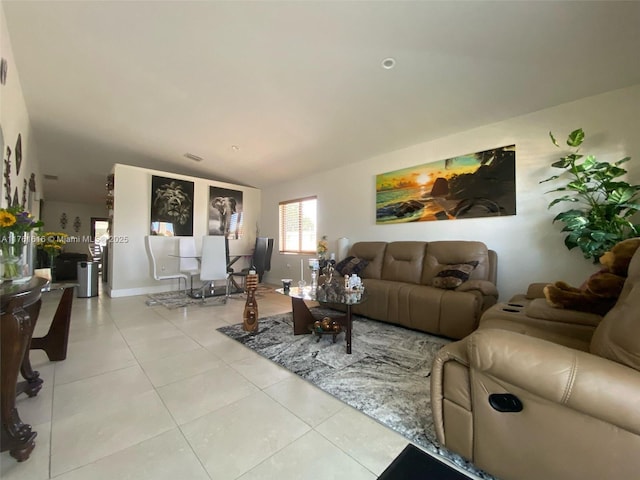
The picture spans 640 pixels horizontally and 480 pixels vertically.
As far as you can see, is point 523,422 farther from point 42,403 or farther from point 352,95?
point 352,95

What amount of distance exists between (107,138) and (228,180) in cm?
243

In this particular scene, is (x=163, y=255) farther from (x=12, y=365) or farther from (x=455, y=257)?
(x=455, y=257)

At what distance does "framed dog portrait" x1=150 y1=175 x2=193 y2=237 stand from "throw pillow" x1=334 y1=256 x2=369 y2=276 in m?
3.57

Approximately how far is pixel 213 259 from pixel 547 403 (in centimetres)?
405

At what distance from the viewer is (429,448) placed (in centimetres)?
128

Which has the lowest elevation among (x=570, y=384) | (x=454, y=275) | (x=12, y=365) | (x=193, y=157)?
(x=12, y=365)

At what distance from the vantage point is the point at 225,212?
6.12m

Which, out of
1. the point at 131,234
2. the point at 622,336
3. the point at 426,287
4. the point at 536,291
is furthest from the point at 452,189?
the point at 131,234

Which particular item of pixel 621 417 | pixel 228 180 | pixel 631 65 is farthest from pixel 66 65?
pixel 631 65

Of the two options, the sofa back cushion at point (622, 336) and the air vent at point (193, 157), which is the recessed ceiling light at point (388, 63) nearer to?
the sofa back cushion at point (622, 336)

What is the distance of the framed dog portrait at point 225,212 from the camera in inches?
234

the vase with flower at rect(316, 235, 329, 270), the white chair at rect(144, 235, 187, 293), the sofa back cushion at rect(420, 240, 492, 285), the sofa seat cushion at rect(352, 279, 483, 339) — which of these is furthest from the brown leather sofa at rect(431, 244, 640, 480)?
the white chair at rect(144, 235, 187, 293)

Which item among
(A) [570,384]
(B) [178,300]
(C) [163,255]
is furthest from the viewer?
(C) [163,255]

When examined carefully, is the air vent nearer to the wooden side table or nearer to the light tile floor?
the light tile floor
